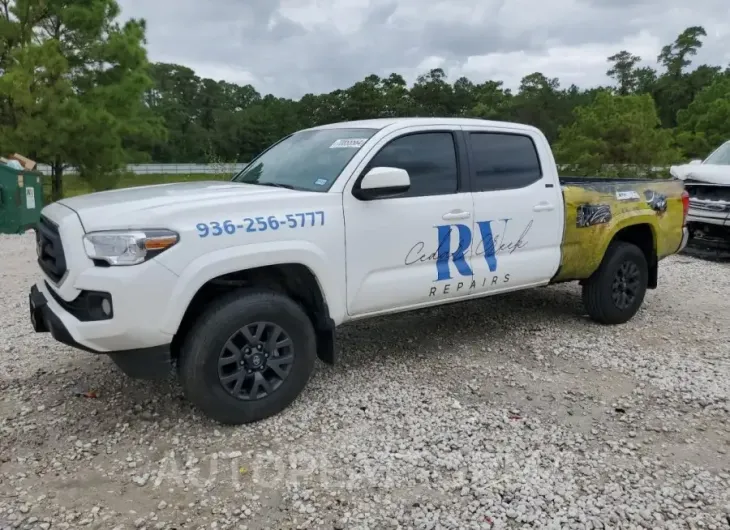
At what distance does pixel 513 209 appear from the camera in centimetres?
464

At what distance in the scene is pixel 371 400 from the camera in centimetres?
401

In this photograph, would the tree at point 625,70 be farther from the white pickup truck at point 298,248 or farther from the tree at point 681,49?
the white pickup truck at point 298,248

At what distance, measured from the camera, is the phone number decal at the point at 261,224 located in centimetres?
329

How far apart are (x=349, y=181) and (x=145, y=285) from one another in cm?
143

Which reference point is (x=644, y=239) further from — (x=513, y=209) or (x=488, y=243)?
(x=488, y=243)

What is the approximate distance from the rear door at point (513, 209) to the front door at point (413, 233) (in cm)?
17

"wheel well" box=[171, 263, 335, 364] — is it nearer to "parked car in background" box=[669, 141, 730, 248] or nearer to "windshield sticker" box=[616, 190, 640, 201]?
"windshield sticker" box=[616, 190, 640, 201]

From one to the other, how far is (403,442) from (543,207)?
2382 millimetres

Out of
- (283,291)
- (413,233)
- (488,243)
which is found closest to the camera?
(283,291)

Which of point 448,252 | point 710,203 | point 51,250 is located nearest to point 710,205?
point 710,203

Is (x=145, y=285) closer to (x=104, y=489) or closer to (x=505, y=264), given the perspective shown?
(x=104, y=489)

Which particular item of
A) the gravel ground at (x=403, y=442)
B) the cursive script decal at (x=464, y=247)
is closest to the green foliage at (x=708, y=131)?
the gravel ground at (x=403, y=442)

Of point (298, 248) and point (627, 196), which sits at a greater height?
point (627, 196)

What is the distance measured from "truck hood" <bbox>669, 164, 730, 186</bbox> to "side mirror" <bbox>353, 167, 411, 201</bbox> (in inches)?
297
